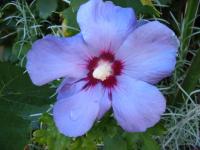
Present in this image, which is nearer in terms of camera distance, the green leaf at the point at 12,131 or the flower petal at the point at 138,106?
the flower petal at the point at 138,106

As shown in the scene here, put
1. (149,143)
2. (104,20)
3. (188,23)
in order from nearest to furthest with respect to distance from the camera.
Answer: (104,20) < (149,143) < (188,23)

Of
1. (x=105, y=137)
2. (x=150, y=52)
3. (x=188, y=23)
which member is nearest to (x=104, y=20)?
(x=150, y=52)

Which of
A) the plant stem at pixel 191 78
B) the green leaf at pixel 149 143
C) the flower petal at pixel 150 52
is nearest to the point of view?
the flower petal at pixel 150 52

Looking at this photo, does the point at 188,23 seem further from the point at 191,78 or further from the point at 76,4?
the point at 76,4

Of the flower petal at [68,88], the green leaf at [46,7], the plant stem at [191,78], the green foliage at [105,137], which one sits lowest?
the plant stem at [191,78]

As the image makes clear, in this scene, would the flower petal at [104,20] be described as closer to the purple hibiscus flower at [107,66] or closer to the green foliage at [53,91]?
the purple hibiscus flower at [107,66]

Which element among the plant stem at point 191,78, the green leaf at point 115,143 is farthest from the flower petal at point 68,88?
the plant stem at point 191,78

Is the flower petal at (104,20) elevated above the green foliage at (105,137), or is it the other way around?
the flower petal at (104,20)

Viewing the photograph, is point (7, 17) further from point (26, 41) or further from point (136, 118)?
point (136, 118)
